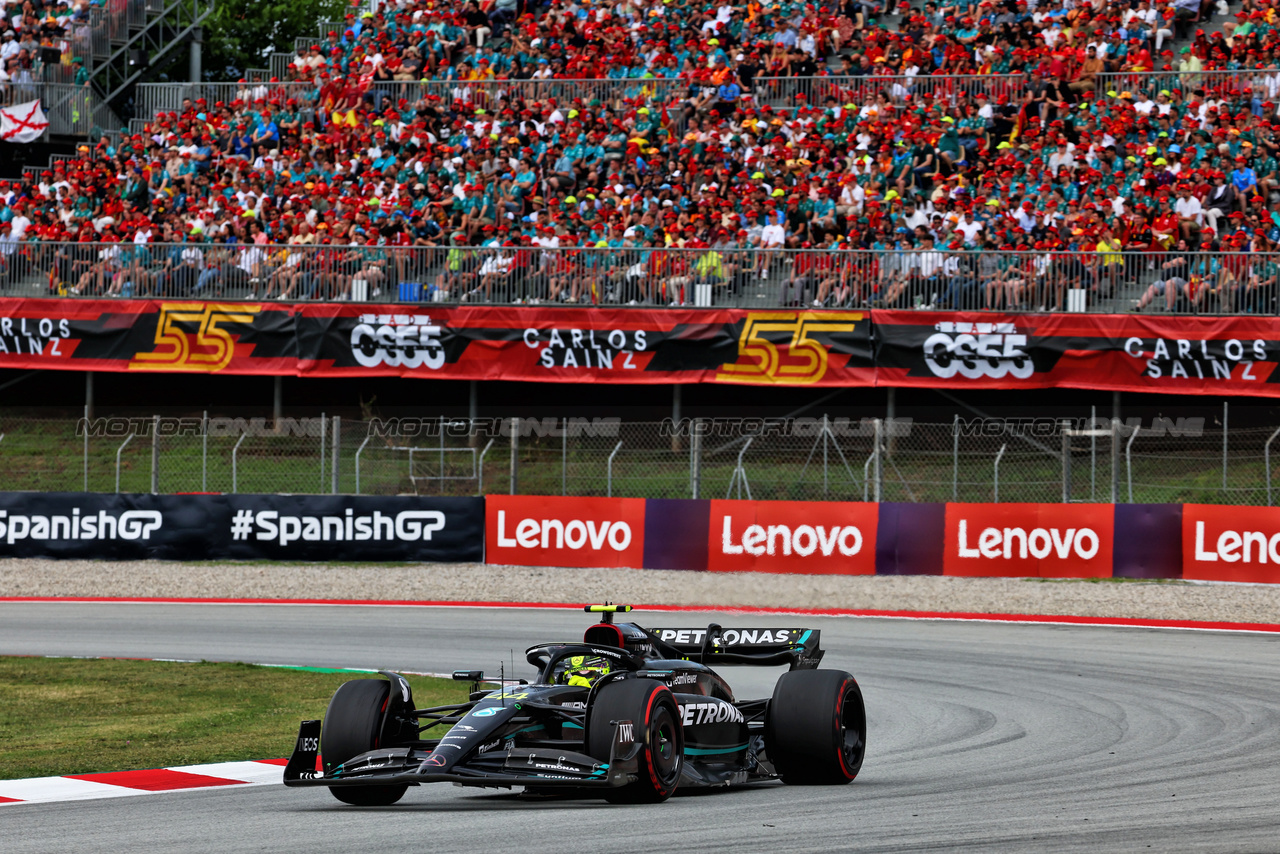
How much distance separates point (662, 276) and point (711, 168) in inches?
119

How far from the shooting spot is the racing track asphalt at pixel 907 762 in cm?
757

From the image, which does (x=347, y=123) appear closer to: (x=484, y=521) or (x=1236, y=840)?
(x=484, y=521)

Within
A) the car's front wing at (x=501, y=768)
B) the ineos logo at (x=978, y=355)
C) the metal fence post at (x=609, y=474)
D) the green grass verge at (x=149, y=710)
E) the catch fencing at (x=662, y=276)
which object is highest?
the catch fencing at (x=662, y=276)

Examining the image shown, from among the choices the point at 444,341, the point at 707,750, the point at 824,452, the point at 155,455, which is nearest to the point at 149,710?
the point at 707,750

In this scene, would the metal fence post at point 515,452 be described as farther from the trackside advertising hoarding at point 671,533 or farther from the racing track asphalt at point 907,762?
the racing track asphalt at point 907,762

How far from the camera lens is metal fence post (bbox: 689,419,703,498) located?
71.5 ft

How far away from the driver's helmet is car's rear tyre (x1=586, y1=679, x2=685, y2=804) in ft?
1.91

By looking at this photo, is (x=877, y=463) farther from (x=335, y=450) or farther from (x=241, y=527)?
(x=241, y=527)

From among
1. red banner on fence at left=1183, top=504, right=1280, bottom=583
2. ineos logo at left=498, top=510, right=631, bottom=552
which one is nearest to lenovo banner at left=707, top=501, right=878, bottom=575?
ineos logo at left=498, top=510, right=631, bottom=552

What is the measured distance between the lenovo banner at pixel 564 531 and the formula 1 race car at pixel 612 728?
11868mm

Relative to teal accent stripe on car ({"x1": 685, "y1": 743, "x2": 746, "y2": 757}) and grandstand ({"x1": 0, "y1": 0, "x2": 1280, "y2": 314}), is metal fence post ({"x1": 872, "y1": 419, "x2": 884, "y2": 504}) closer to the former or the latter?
grandstand ({"x1": 0, "y1": 0, "x2": 1280, "y2": 314})

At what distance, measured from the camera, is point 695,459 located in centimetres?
2200

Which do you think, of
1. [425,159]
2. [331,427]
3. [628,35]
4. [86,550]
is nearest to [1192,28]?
[628,35]

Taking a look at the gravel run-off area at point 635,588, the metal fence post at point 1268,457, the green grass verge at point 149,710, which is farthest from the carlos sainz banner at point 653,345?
the green grass verge at point 149,710
